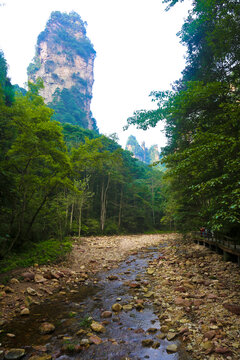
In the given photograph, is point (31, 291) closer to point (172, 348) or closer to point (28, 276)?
point (28, 276)

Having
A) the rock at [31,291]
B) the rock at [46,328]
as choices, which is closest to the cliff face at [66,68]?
the rock at [31,291]

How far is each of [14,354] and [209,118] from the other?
970 cm

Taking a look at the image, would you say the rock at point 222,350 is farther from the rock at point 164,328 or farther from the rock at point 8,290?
the rock at point 8,290

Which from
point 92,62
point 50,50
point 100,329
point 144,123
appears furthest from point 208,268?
point 92,62

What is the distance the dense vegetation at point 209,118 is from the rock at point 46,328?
14.7 ft

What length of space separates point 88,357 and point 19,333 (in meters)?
1.77

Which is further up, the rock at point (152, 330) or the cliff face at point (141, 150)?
the cliff face at point (141, 150)

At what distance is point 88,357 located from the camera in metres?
3.50

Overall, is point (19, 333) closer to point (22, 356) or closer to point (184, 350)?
point (22, 356)

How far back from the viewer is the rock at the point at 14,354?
11.0ft

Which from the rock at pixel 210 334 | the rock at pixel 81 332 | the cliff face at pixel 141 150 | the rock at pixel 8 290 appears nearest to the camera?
the rock at pixel 210 334

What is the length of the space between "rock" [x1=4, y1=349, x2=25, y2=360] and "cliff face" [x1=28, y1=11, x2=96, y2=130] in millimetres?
61207

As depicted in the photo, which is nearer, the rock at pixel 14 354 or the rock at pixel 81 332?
the rock at pixel 14 354

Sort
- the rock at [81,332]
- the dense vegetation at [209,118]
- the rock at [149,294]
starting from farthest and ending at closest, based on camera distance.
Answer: the rock at [149,294] → the dense vegetation at [209,118] → the rock at [81,332]
